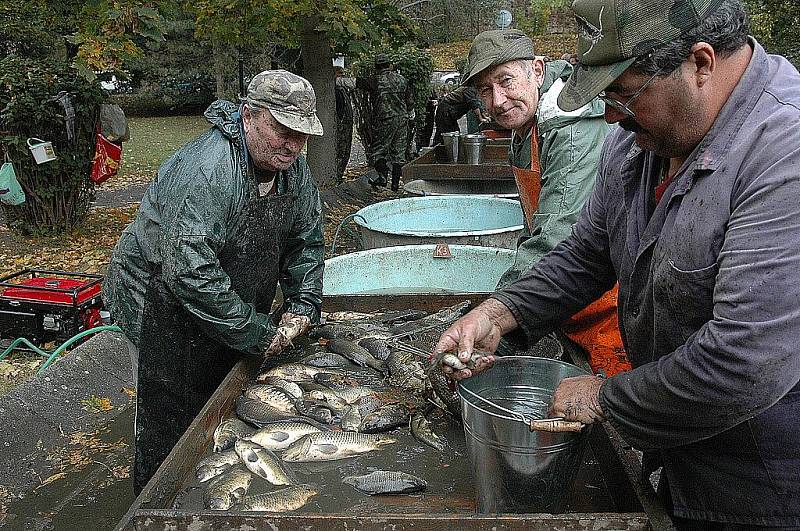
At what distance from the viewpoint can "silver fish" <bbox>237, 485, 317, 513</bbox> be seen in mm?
2525

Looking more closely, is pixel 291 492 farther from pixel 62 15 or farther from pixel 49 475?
pixel 62 15

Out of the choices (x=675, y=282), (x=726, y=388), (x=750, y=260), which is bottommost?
(x=726, y=388)

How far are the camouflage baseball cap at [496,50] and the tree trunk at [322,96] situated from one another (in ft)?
27.3

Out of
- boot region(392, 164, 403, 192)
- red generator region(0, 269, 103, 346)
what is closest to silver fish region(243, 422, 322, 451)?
A: red generator region(0, 269, 103, 346)

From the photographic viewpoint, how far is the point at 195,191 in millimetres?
3496

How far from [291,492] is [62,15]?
29.9 ft

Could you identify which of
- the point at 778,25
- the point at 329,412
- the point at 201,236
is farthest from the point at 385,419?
the point at 778,25

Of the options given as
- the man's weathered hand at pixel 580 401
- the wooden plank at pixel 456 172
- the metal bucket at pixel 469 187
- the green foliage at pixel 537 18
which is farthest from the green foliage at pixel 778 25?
the man's weathered hand at pixel 580 401

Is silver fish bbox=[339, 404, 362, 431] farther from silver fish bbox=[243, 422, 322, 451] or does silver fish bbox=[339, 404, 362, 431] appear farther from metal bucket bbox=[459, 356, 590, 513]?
metal bucket bbox=[459, 356, 590, 513]

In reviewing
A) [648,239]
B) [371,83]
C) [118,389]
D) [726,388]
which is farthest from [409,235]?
[371,83]

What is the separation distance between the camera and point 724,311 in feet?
5.69

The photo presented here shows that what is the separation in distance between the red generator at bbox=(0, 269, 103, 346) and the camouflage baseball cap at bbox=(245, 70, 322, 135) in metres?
4.15

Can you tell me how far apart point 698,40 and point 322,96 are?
11.3 m

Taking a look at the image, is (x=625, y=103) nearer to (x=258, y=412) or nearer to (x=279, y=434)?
(x=279, y=434)
